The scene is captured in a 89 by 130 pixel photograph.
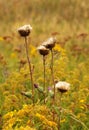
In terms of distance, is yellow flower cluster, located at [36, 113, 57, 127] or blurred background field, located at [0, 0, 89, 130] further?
blurred background field, located at [0, 0, 89, 130]

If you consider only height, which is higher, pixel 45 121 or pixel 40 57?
pixel 40 57

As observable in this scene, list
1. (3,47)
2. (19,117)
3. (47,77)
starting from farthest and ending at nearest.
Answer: (3,47) < (47,77) < (19,117)

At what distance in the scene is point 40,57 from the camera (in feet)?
19.8

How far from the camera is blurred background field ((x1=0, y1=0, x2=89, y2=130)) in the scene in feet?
11.2

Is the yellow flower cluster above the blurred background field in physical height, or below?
below

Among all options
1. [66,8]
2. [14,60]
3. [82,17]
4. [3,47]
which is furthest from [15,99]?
[66,8]

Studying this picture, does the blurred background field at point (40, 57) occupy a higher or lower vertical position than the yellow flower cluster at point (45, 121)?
higher

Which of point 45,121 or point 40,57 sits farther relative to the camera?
point 40,57

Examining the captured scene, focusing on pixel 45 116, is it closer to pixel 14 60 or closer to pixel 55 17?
pixel 14 60

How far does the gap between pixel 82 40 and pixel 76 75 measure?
3545 mm

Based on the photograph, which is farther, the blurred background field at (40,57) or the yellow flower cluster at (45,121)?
the blurred background field at (40,57)

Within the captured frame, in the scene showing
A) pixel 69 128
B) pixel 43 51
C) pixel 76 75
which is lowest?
pixel 69 128

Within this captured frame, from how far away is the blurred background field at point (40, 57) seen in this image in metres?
3.41

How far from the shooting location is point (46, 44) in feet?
9.60
